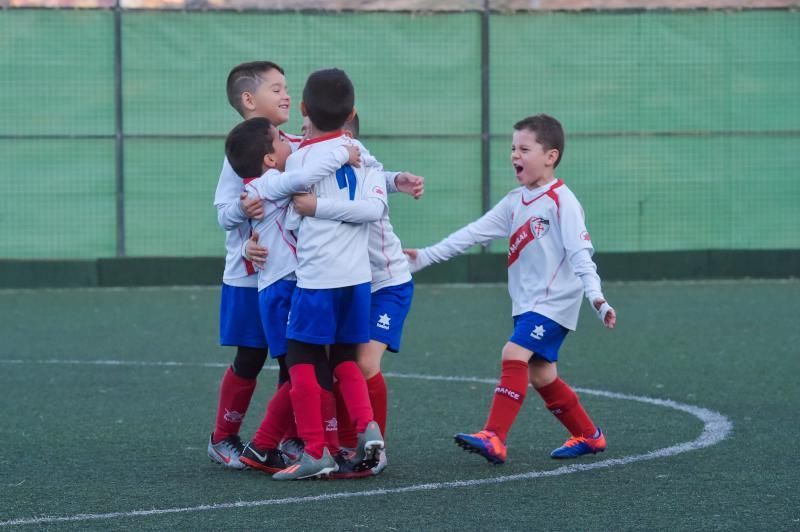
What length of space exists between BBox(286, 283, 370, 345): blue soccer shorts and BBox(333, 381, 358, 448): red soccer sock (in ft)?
1.15

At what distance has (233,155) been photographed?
606 cm

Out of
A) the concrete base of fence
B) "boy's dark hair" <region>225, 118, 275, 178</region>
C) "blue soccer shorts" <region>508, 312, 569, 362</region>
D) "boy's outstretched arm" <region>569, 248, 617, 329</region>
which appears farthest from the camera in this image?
the concrete base of fence

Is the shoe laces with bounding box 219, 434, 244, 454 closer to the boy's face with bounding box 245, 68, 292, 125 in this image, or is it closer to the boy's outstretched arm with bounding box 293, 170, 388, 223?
the boy's outstretched arm with bounding box 293, 170, 388, 223

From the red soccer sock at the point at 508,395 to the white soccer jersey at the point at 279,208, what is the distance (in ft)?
3.26


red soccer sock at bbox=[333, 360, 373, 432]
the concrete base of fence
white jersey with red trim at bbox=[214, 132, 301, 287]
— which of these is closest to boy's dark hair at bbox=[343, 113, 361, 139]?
white jersey with red trim at bbox=[214, 132, 301, 287]

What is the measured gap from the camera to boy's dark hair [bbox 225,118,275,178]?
19.8 ft

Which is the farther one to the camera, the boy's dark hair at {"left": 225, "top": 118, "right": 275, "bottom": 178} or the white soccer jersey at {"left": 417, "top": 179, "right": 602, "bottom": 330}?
the white soccer jersey at {"left": 417, "top": 179, "right": 602, "bottom": 330}

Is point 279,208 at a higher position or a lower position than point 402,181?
lower

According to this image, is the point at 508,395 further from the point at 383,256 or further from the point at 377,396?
the point at 383,256

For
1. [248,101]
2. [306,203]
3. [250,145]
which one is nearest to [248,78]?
[248,101]

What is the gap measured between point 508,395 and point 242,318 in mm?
1113

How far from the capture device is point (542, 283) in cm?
627

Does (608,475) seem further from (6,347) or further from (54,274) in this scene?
(54,274)

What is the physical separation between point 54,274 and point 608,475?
10301mm
